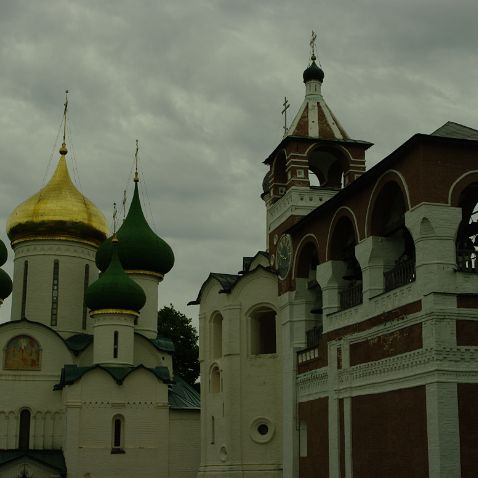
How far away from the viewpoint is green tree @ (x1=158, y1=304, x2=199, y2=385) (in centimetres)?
4012

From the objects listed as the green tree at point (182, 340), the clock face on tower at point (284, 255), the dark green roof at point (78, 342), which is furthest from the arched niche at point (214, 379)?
the green tree at point (182, 340)

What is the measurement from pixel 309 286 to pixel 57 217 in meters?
11.8

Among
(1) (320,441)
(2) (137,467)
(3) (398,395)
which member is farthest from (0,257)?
(3) (398,395)

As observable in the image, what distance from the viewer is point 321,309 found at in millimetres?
20375

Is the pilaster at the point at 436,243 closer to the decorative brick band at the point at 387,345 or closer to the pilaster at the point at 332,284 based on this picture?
the decorative brick band at the point at 387,345

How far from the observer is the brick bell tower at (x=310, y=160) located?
22.7 meters

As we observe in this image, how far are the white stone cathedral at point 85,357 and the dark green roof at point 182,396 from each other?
0.04 meters

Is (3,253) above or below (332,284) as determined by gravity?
above

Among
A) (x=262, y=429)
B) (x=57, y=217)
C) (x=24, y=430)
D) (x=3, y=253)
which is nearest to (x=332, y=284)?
(x=262, y=429)

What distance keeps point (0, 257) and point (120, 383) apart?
21.5 ft

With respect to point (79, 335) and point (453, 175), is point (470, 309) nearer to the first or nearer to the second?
point (453, 175)

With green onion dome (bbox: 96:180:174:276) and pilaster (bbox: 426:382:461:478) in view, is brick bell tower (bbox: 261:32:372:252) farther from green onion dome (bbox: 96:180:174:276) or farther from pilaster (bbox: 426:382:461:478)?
pilaster (bbox: 426:382:461:478)

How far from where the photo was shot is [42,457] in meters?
25.6

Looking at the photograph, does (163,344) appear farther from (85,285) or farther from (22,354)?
(22,354)
